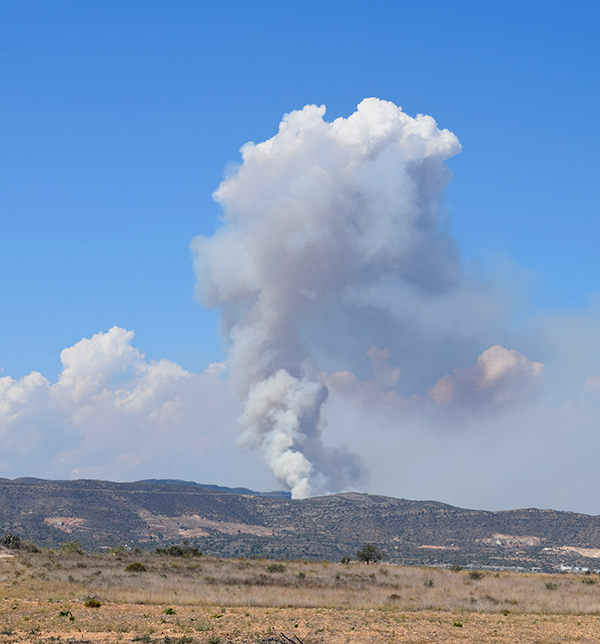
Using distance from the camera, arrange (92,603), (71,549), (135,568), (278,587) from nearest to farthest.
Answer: (92,603)
(278,587)
(135,568)
(71,549)

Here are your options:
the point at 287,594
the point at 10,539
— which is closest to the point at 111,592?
the point at 287,594

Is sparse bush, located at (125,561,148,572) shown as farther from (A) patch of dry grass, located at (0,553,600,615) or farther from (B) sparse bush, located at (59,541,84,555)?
(B) sparse bush, located at (59,541,84,555)

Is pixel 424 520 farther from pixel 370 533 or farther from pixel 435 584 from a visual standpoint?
pixel 435 584

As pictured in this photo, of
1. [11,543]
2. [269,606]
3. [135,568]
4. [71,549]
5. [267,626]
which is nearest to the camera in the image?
[267,626]

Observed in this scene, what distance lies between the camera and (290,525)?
151 m

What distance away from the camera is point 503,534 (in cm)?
13175

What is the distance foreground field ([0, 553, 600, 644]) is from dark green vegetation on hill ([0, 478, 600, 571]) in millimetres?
Result: 54930

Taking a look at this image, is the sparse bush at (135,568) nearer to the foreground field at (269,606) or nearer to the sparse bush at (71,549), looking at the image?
the foreground field at (269,606)

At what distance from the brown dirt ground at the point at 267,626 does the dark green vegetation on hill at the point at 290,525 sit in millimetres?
70782

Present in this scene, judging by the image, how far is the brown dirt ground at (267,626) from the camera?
2258cm

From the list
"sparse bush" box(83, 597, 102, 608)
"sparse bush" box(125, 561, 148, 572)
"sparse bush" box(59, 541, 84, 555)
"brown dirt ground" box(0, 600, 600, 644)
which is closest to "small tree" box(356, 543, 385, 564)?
"sparse bush" box(59, 541, 84, 555)

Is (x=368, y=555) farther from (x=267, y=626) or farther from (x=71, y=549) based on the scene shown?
(x=267, y=626)

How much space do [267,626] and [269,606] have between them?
6948mm

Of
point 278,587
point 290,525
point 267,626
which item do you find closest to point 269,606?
point 267,626
